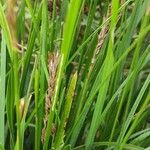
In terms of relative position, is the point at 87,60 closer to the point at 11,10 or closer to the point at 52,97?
the point at 52,97

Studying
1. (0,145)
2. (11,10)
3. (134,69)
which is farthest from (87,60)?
(11,10)

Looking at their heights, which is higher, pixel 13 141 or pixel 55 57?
pixel 55 57

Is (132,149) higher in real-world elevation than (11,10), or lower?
lower

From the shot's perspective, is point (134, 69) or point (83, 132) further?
point (83, 132)

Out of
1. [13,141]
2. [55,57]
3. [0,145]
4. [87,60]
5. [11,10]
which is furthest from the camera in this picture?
[87,60]

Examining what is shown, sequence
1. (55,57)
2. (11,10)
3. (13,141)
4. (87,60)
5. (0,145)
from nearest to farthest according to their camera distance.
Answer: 1. (11,10)
2. (55,57)
3. (0,145)
4. (13,141)
5. (87,60)

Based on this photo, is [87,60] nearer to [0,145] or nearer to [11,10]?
[0,145]

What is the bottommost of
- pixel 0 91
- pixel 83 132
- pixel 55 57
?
pixel 83 132

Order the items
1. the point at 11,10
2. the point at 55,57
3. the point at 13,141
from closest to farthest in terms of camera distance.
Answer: the point at 11,10
the point at 55,57
the point at 13,141

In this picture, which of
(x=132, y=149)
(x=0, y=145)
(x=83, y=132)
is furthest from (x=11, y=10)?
(x=83, y=132)
